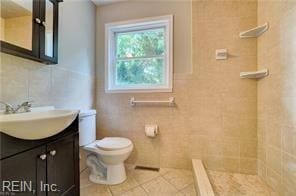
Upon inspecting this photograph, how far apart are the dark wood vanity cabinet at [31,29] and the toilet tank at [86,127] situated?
0.62 meters

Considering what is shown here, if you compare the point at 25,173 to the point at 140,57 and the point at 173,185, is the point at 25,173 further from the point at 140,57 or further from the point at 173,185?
the point at 140,57

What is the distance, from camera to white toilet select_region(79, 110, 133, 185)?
1.82 m

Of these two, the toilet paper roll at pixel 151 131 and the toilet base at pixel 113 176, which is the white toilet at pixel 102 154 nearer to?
the toilet base at pixel 113 176

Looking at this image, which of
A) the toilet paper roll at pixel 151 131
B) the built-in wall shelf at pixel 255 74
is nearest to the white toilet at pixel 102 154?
the toilet paper roll at pixel 151 131

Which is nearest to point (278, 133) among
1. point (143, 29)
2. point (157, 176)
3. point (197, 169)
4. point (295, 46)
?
point (295, 46)

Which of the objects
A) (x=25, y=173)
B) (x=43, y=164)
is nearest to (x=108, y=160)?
(x=43, y=164)

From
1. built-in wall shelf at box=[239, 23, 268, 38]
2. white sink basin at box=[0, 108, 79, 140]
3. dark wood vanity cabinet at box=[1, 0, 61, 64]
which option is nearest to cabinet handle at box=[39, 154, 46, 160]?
white sink basin at box=[0, 108, 79, 140]

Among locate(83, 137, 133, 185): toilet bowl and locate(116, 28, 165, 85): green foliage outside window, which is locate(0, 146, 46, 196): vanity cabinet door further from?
locate(116, 28, 165, 85): green foliage outside window

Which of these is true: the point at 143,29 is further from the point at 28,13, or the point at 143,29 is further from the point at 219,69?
the point at 28,13

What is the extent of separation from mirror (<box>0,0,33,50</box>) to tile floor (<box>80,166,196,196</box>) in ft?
4.66

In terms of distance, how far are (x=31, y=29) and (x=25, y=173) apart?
1053mm

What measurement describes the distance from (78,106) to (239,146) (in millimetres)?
1921

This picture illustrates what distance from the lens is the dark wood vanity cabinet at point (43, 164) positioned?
2.80 ft

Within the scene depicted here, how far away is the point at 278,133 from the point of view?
153 cm
